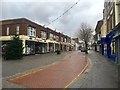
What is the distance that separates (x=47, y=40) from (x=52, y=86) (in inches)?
1877

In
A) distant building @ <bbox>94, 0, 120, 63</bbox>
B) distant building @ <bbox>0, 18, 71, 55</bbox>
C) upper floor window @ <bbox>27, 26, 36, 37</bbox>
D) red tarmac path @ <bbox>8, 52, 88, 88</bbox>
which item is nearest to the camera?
red tarmac path @ <bbox>8, 52, 88, 88</bbox>

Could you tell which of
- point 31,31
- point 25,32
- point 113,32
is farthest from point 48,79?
point 31,31

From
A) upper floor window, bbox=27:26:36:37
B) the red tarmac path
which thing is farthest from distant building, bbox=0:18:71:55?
the red tarmac path

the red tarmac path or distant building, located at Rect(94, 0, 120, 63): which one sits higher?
distant building, located at Rect(94, 0, 120, 63)

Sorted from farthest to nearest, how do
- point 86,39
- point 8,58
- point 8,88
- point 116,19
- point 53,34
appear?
point 86,39 → point 53,34 → point 8,58 → point 116,19 → point 8,88

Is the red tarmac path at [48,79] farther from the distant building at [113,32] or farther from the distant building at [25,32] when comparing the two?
the distant building at [25,32]

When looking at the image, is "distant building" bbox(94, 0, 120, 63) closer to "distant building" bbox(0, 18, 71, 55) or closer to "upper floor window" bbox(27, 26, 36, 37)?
"distant building" bbox(0, 18, 71, 55)

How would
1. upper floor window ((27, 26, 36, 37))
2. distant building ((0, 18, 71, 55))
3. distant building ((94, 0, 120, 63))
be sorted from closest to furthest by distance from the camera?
distant building ((94, 0, 120, 63)), distant building ((0, 18, 71, 55)), upper floor window ((27, 26, 36, 37))

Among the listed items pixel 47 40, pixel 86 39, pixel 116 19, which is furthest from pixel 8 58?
pixel 86 39

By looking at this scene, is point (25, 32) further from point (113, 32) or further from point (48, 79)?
point (48, 79)

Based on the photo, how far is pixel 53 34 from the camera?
67.0m

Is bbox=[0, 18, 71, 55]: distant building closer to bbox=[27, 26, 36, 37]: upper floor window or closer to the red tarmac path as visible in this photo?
bbox=[27, 26, 36, 37]: upper floor window

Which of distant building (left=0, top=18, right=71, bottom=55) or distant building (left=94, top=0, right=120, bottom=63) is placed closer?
distant building (left=94, top=0, right=120, bottom=63)

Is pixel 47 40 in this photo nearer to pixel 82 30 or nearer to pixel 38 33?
pixel 38 33
